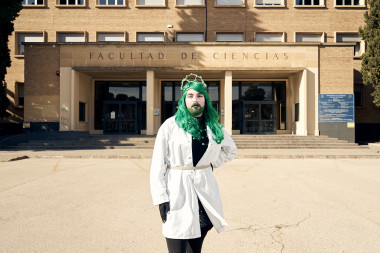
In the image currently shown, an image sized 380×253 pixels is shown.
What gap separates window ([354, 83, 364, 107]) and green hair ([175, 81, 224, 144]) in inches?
963

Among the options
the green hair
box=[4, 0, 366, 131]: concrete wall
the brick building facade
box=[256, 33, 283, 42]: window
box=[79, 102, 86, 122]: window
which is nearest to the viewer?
the green hair

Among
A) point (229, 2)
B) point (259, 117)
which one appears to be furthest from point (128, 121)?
point (229, 2)

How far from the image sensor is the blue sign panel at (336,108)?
1942 centimetres

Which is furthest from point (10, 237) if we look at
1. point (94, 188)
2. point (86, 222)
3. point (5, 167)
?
point (5, 167)

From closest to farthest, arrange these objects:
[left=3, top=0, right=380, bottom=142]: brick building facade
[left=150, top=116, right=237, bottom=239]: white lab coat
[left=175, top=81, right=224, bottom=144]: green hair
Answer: [left=150, top=116, right=237, bottom=239]: white lab coat < [left=175, top=81, right=224, bottom=144]: green hair < [left=3, top=0, right=380, bottom=142]: brick building facade

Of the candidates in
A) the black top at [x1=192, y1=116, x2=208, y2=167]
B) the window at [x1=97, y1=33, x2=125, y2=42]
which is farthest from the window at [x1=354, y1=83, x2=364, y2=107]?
the black top at [x1=192, y1=116, x2=208, y2=167]

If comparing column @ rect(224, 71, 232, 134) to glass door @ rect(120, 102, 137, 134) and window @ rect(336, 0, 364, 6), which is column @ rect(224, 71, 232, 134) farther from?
window @ rect(336, 0, 364, 6)

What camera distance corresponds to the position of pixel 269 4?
2292 centimetres

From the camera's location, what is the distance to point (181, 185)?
7.32ft

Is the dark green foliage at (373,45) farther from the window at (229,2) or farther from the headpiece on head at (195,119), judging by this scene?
the headpiece on head at (195,119)

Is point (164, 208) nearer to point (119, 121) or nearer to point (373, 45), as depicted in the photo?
point (119, 121)

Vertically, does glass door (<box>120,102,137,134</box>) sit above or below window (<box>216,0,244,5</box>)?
below

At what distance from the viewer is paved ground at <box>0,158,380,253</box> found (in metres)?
3.41

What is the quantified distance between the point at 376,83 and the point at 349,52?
111 inches
